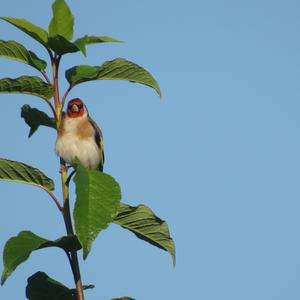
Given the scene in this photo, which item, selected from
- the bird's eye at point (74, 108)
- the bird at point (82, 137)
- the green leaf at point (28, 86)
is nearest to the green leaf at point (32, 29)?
the green leaf at point (28, 86)

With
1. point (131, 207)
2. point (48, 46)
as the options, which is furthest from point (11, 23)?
point (131, 207)

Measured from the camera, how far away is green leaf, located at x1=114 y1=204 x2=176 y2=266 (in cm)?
342

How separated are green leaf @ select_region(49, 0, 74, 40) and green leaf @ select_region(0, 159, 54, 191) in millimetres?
803

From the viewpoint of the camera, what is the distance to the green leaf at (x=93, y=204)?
2529 mm

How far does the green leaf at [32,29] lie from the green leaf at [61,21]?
0.05m

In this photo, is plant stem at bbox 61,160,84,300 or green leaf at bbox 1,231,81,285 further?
plant stem at bbox 61,160,84,300

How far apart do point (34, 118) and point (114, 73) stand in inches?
26.2

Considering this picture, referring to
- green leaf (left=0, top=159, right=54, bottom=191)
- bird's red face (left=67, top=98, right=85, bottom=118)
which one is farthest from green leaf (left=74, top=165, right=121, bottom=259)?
bird's red face (left=67, top=98, right=85, bottom=118)

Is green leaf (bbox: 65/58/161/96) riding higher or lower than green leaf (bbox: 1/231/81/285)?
higher

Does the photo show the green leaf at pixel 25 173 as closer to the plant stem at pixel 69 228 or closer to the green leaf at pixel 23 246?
Result: the plant stem at pixel 69 228

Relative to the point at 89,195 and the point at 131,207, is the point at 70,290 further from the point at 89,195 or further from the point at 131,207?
the point at 89,195

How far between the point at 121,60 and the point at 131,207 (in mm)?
907

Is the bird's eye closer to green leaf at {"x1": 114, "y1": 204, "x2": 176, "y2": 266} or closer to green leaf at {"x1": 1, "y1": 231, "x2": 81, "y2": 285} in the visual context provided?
green leaf at {"x1": 114, "y1": 204, "x2": 176, "y2": 266}

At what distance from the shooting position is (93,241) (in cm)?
248
